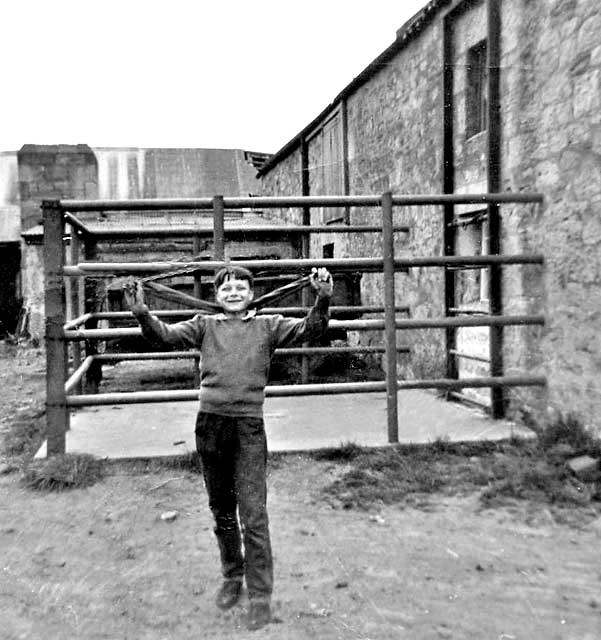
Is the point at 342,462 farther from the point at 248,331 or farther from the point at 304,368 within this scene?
the point at 304,368

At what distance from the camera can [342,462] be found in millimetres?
4535

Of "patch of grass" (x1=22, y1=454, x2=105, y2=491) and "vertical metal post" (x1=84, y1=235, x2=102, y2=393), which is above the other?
"vertical metal post" (x1=84, y1=235, x2=102, y2=393)

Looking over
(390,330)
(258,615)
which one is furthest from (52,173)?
(258,615)

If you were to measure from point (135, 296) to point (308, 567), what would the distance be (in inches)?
54.8

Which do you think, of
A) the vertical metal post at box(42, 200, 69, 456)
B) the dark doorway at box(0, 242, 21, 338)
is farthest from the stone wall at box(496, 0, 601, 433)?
the dark doorway at box(0, 242, 21, 338)

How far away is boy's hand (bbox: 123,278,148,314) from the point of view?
269cm

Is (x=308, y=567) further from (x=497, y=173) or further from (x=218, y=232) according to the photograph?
(x=497, y=173)

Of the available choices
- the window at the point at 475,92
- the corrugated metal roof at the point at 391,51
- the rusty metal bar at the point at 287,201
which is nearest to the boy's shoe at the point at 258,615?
the rusty metal bar at the point at 287,201

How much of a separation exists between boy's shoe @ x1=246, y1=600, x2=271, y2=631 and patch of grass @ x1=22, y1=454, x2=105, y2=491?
200cm

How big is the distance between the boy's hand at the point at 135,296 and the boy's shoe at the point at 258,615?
46.6 inches

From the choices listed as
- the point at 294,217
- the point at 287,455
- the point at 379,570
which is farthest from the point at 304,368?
the point at 294,217

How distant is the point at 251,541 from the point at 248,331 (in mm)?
806

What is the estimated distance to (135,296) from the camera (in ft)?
8.95

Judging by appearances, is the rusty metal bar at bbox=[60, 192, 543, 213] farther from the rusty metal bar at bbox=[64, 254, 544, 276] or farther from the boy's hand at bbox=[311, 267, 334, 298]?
the boy's hand at bbox=[311, 267, 334, 298]
